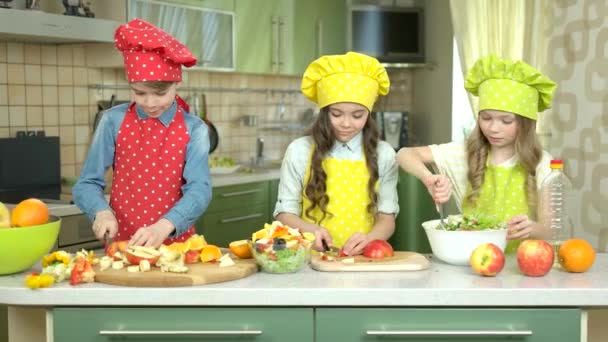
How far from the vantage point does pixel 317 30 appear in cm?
500

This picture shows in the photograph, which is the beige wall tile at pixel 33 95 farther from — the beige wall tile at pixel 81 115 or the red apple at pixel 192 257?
the red apple at pixel 192 257

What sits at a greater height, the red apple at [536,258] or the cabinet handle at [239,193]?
the red apple at [536,258]

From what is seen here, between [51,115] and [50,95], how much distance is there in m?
0.09

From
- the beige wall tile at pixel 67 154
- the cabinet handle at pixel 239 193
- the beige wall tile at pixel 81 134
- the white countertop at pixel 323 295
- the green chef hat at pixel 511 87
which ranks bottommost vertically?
the cabinet handle at pixel 239 193

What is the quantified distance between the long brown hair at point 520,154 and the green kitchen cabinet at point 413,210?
234 cm

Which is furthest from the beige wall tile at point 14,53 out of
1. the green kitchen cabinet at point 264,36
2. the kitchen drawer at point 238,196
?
the green kitchen cabinet at point 264,36

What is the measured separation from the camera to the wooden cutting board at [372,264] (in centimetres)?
182

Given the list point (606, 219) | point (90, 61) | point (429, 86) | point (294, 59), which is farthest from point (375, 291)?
point (429, 86)

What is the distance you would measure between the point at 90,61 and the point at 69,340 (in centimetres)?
243

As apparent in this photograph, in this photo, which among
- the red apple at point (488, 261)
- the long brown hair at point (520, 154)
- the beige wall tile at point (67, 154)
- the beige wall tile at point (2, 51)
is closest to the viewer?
the red apple at point (488, 261)

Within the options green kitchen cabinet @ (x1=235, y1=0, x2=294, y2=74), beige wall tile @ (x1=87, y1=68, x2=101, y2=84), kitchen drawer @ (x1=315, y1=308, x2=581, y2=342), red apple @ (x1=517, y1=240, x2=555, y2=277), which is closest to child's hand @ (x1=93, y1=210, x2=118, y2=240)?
kitchen drawer @ (x1=315, y1=308, x2=581, y2=342)

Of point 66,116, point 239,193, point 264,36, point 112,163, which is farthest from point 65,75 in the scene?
point 112,163

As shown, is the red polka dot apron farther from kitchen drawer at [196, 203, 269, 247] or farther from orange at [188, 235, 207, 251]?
kitchen drawer at [196, 203, 269, 247]

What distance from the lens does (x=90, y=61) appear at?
386 centimetres
